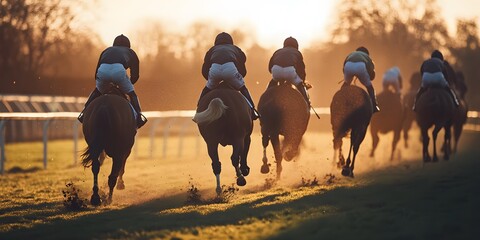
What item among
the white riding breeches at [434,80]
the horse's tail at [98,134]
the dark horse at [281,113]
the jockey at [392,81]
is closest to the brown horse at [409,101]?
the jockey at [392,81]

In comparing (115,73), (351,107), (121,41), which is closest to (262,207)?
(115,73)

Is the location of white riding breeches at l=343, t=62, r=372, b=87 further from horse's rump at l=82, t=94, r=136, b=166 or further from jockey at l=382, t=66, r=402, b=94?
jockey at l=382, t=66, r=402, b=94

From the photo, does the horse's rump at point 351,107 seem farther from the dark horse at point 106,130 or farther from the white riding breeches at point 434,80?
the dark horse at point 106,130

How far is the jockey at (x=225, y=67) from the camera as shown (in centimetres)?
1196

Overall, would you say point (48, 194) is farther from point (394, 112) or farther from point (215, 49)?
point (394, 112)

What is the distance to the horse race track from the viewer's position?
8539mm

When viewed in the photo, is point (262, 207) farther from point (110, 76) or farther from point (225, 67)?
point (110, 76)

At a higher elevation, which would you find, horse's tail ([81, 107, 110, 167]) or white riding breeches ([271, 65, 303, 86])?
white riding breeches ([271, 65, 303, 86])

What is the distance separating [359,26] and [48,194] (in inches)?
1520

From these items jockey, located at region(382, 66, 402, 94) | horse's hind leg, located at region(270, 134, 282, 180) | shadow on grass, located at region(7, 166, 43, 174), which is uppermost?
jockey, located at region(382, 66, 402, 94)

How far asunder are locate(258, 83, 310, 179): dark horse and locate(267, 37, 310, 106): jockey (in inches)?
5.4

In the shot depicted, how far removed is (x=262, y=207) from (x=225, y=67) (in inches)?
87.8

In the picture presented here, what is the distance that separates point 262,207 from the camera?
34.4 feet

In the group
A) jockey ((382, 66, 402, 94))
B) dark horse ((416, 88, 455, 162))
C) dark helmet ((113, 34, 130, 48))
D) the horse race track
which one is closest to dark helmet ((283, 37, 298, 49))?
the horse race track
